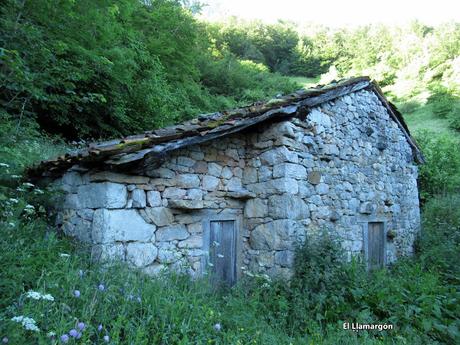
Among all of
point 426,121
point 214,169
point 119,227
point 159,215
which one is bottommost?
point 119,227

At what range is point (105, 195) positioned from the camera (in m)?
4.04

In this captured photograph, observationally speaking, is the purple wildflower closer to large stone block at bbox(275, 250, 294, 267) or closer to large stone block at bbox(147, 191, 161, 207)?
large stone block at bbox(147, 191, 161, 207)

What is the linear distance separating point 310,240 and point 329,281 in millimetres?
675

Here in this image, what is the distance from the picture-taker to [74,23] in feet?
22.6

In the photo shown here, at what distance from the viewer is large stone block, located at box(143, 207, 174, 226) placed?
14.4 feet

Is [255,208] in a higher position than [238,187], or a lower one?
lower

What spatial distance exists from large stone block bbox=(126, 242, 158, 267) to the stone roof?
101 centimetres

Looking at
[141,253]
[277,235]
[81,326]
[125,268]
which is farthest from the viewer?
[277,235]

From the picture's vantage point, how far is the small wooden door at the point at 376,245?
275 inches

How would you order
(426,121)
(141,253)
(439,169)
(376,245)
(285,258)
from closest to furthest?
1. (141,253)
2. (285,258)
3. (376,245)
4. (439,169)
5. (426,121)

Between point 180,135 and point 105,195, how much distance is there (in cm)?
119

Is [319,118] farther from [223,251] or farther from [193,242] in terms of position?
[193,242]

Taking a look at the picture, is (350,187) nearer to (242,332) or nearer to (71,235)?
(242,332)

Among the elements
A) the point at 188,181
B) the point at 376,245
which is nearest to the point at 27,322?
the point at 188,181
